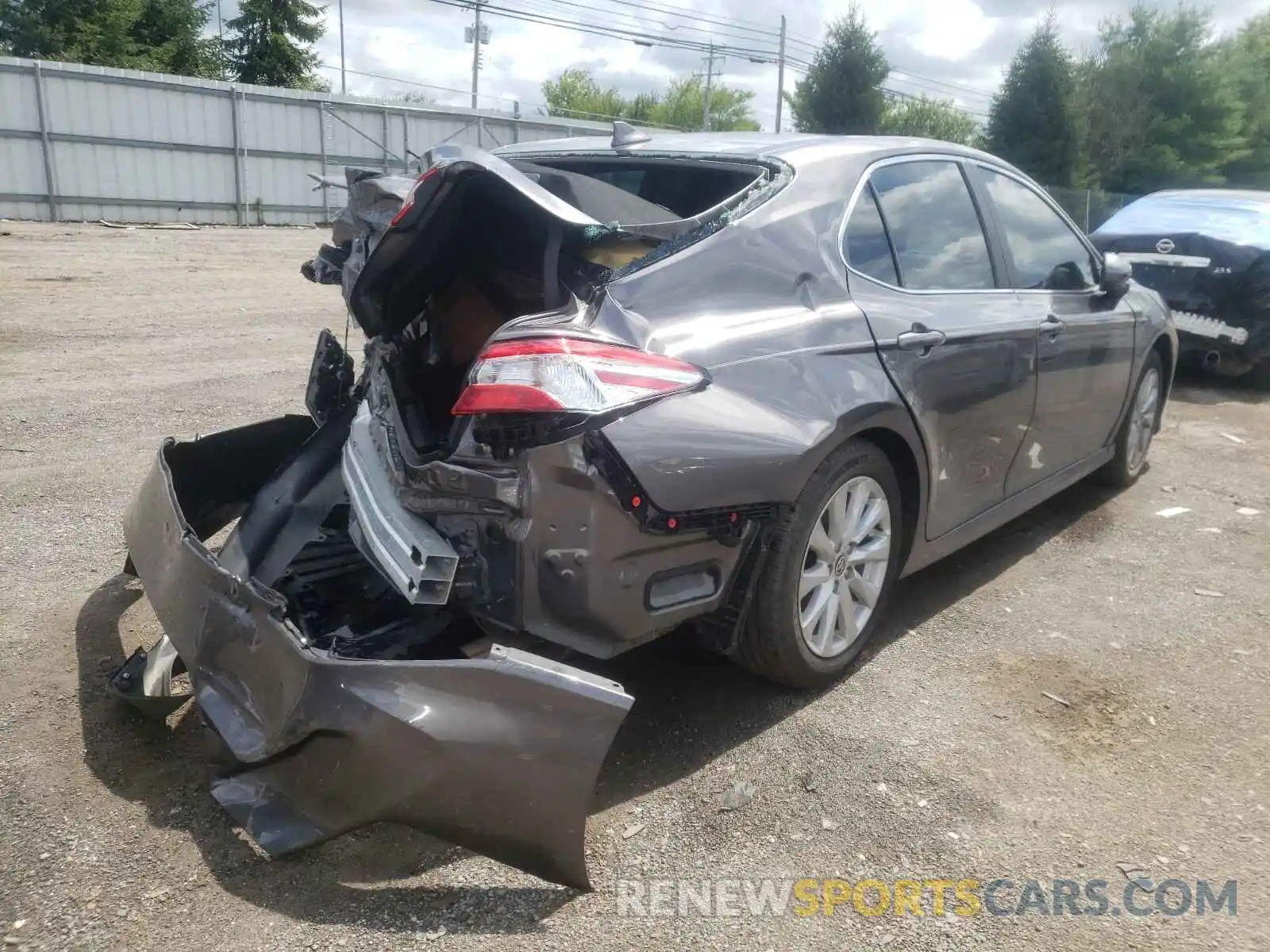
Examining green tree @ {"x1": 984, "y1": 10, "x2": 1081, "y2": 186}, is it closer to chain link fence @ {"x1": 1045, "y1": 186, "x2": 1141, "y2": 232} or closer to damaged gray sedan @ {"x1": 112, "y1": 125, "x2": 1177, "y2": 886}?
chain link fence @ {"x1": 1045, "y1": 186, "x2": 1141, "y2": 232}

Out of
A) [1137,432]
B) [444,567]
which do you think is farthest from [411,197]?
[1137,432]

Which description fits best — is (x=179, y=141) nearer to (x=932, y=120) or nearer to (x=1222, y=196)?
(x=1222, y=196)

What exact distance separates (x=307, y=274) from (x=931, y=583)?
279 centimetres

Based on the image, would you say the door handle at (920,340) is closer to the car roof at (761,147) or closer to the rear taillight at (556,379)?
the car roof at (761,147)

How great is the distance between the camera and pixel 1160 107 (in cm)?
3391

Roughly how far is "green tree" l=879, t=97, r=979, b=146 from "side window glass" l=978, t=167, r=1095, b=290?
43.5 m

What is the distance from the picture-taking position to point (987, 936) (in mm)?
2217

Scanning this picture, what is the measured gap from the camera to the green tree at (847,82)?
30.2m

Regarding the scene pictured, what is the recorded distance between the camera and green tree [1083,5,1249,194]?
33000 millimetres

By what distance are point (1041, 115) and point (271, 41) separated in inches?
1055

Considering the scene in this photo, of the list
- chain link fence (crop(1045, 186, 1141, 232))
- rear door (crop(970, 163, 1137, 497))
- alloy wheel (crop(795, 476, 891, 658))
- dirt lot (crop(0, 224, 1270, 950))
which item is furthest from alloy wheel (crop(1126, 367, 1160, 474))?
chain link fence (crop(1045, 186, 1141, 232))

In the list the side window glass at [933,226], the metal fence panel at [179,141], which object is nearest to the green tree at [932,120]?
the metal fence panel at [179,141]

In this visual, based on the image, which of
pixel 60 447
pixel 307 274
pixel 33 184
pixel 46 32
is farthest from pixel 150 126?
pixel 307 274

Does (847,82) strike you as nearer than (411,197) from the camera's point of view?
No
